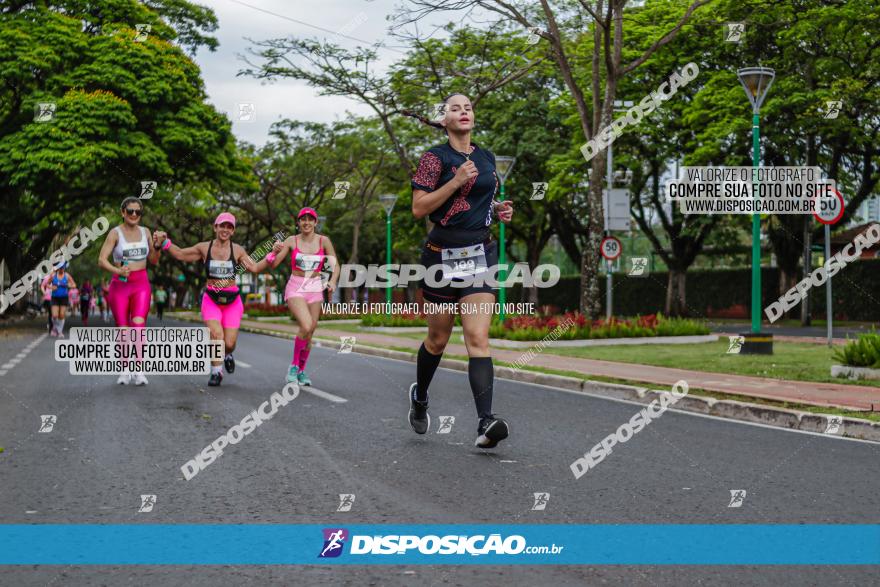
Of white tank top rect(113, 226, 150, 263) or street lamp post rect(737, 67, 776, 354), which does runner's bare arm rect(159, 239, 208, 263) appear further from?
street lamp post rect(737, 67, 776, 354)

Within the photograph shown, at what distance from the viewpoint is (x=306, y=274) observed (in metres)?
10.4

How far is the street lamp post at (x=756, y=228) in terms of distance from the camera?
15742 millimetres

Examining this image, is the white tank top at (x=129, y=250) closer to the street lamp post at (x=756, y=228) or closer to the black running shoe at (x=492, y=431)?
the black running shoe at (x=492, y=431)

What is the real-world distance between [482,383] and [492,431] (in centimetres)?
31

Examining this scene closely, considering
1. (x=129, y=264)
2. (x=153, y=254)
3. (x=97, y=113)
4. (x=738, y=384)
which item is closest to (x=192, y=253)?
(x=153, y=254)

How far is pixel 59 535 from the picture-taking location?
4098 mm

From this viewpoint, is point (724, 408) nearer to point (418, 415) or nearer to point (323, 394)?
point (418, 415)

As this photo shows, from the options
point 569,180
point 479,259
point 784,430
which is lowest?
point 784,430

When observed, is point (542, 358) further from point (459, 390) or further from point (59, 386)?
point (59, 386)

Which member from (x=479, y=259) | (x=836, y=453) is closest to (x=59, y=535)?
(x=479, y=259)

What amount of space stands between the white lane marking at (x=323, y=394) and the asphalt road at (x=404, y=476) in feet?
0.47

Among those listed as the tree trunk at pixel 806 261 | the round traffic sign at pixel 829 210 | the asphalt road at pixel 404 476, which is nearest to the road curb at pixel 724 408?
the asphalt road at pixel 404 476

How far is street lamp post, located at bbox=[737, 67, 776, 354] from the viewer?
15.7m

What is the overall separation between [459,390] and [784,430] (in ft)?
13.1
